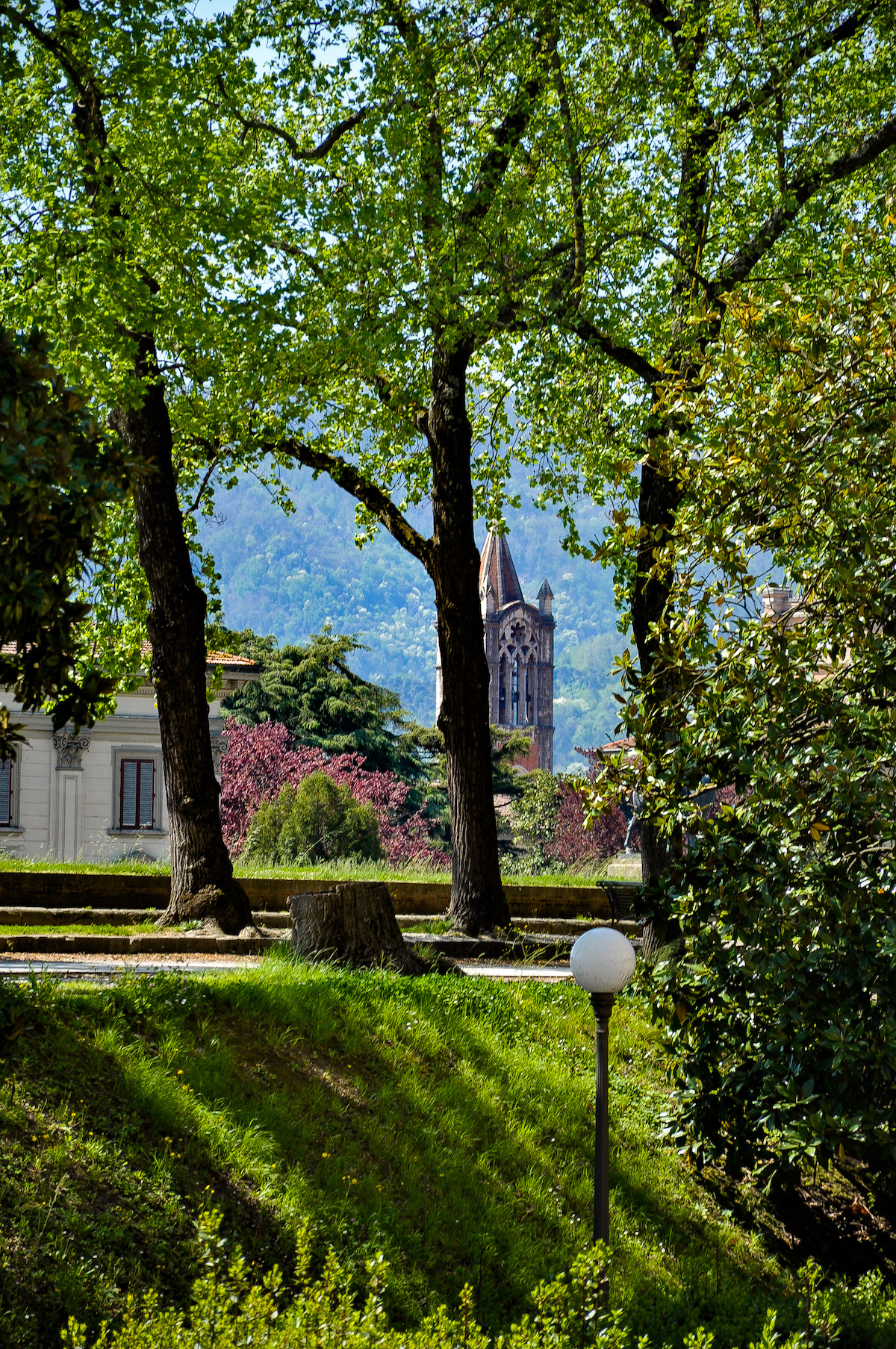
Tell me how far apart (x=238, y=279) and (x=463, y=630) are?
4.44m

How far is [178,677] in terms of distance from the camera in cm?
1196

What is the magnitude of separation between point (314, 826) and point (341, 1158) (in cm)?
1709

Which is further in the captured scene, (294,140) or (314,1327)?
(294,140)

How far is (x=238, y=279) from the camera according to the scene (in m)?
12.4

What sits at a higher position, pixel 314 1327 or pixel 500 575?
pixel 500 575

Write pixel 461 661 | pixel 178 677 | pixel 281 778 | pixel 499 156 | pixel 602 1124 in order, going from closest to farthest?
pixel 602 1124
pixel 499 156
pixel 178 677
pixel 461 661
pixel 281 778

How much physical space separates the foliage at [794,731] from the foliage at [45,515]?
12.0 ft

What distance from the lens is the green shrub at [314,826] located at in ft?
75.8

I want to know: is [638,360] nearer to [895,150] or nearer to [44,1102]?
[895,150]

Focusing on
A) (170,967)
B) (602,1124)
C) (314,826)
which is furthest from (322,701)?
(602,1124)

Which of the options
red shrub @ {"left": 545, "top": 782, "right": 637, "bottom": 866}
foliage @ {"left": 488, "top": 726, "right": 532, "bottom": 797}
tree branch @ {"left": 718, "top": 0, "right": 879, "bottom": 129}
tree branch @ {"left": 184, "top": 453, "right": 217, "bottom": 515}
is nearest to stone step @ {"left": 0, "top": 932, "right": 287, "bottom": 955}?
tree branch @ {"left": 184, "top": 453, "right": 217, "bottom": 515}

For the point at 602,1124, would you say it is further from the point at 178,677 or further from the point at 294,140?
the point at 294,140

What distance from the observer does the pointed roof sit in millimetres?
101000

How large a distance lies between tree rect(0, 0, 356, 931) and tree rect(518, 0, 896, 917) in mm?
3172
